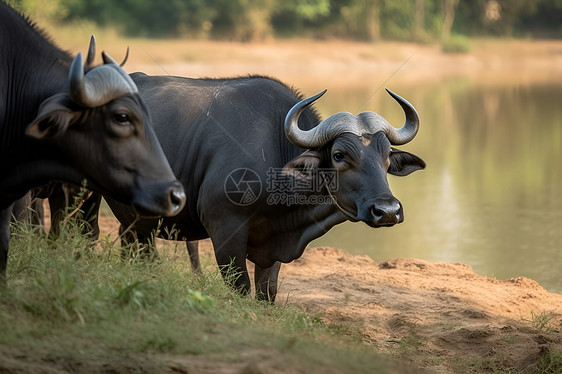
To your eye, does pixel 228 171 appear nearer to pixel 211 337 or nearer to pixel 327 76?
pixel 211 337

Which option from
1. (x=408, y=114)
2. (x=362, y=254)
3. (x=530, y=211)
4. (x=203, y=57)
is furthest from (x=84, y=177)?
(x=203, y=57)

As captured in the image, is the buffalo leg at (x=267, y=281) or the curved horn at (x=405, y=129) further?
the buffalo leg at (x=267, y=281)

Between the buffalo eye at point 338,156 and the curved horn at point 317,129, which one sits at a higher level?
the curved horn at point 317,129

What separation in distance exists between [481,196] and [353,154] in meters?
8.35

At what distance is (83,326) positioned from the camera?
14.4 ft

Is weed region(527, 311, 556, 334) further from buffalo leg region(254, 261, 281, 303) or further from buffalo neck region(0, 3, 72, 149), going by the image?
buffalo neck region(0, 3, 72, 149)

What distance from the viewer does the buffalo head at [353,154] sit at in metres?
6.12

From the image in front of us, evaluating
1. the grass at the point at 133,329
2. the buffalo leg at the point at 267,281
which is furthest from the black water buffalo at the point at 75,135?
the buffalo leg at the point at 267,281

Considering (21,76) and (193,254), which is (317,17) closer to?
(193,254)

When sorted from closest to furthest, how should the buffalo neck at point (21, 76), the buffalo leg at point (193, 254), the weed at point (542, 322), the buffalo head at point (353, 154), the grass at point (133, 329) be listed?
the grass at point (133, 329), the buffalo neck at point (21, 76), the buffalo head at point (353, 154), the weed at point (542, 322), the buffalo leg at point (193, 254)

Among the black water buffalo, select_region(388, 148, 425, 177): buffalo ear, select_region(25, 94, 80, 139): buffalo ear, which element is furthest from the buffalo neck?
select_region(388, 148, 425, 177): buffalo ear

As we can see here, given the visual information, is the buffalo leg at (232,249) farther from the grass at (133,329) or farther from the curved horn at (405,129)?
the curved horn at (405,129)

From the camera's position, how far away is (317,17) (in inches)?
1860

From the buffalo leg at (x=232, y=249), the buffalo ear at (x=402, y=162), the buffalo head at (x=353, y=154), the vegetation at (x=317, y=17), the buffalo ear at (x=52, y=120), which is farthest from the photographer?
the vegetation at (x=317, y=17)
